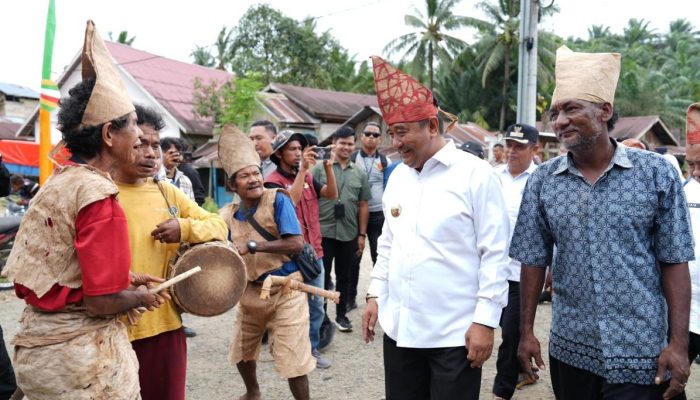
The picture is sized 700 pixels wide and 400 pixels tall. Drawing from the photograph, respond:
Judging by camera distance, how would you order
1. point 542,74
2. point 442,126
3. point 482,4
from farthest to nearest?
point 482,4, point 542,74, point 442,126

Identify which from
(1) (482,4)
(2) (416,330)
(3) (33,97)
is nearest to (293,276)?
(2) (416,330)

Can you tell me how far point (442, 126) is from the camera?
3033 millimetres

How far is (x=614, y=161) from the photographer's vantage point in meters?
2.52

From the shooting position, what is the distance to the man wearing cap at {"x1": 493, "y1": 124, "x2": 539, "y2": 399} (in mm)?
4520

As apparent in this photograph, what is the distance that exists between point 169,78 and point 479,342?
27787 millimetres

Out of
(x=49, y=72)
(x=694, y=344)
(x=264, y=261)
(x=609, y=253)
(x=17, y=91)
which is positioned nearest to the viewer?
(x=609, y=253)

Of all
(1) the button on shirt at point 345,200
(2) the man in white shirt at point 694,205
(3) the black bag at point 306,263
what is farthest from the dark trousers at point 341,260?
(2) the man in white shirt at point 694,205

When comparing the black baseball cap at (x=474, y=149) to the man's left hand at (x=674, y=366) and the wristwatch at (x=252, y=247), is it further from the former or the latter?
the man's left hand at (x=674, y=366)

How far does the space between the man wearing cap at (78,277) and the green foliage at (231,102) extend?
744 inches

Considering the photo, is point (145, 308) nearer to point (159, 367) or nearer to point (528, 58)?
point (159, 367)

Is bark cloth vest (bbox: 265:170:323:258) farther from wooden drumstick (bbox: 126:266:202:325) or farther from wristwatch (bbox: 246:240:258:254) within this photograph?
wooden drumstick (bbox: 126:266:202:325)

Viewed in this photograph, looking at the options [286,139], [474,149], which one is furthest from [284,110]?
[286,139]

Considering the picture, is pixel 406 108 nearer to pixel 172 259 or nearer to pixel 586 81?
pixel 586 81

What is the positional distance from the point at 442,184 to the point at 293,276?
6.62 ft
